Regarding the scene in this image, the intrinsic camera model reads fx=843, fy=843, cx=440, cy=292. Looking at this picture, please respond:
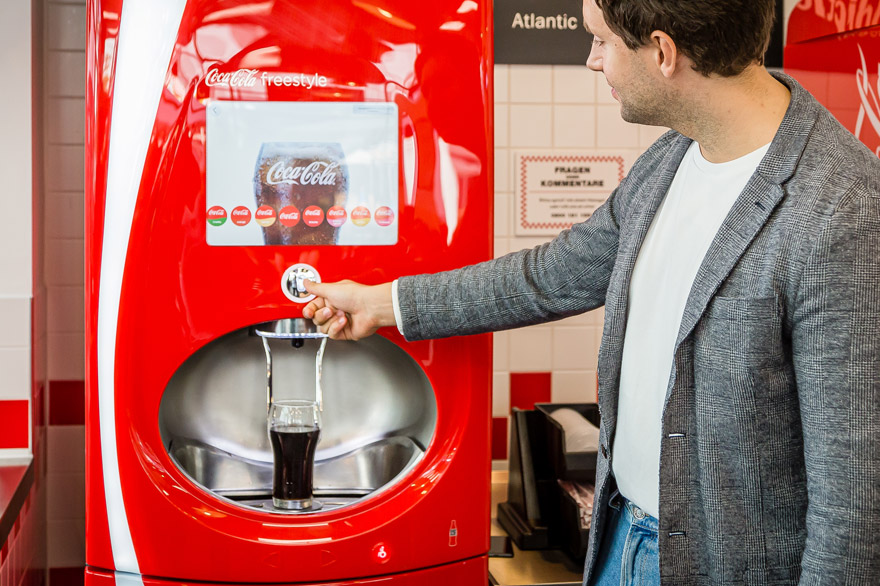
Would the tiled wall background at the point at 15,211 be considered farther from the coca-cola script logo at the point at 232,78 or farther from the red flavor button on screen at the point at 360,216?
the red flavor button on screen at the point at 360,216

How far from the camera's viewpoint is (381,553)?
1.24 metres

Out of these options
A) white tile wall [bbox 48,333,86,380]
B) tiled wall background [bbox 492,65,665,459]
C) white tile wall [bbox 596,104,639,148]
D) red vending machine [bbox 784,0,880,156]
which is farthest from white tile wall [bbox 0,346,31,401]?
red vending machine [bbox 784,0,880,156]

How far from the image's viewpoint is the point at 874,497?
840 millimetres

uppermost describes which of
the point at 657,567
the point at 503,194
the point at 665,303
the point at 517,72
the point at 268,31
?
the point at 517,72

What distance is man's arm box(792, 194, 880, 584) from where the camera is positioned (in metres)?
0.83

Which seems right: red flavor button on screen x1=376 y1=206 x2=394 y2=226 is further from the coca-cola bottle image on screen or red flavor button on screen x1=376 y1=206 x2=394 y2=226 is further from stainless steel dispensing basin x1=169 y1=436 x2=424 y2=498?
stainless steel dispensing basin x1=169 y1=436 x2=424 y2=498

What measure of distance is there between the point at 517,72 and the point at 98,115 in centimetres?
113

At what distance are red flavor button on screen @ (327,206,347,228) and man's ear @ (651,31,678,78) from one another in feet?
1.57

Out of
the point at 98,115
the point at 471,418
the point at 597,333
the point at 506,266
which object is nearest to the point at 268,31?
the point at 98,115

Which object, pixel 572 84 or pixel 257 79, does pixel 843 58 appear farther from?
pixel 257 79

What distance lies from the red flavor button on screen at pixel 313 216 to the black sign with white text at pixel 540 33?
0.99 m

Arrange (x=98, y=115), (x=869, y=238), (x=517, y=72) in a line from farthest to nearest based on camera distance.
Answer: (x=517, y=72), (x=98, y=115), (x=869, y=238)

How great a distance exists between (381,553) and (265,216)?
1.70ft

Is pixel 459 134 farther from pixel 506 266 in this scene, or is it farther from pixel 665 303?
pixel 665 303
